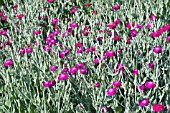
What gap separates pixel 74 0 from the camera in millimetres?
4105

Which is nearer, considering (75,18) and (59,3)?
(75,18)

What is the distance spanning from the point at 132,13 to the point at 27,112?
1.46m

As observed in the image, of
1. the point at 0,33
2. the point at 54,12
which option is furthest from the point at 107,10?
the point at 0,33

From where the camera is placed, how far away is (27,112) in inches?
89.3

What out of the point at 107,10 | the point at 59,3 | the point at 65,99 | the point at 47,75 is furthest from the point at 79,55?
the point at 59,3

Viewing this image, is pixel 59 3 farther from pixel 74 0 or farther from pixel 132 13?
pixel 132 13

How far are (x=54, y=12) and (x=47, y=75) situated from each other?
1.36 m

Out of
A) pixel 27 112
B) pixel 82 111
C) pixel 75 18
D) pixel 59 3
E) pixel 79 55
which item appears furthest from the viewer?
pixel 59 3

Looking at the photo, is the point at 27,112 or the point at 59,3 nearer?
the point at 27,112

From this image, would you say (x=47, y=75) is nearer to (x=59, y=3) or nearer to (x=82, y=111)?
(x=82, y=111)

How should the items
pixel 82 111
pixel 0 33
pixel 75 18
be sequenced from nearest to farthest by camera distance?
1. pixel 82 111
2. pixel 0 33
3. pixel 75 18

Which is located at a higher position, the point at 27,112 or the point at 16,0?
the point at 16,0

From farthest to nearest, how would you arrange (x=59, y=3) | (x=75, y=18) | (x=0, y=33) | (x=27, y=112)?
(x=59, y=3) → (x=75, y=18) → (x=0, y=33) → (x=27, y=112)

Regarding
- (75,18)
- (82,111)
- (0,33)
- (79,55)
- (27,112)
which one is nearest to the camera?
(82,111)
